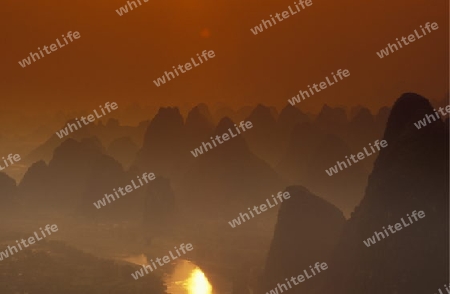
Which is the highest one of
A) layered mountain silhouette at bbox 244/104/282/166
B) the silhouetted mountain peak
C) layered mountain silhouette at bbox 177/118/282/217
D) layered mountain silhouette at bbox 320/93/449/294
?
layered mountain silhouette at bbox 244/104/282/166

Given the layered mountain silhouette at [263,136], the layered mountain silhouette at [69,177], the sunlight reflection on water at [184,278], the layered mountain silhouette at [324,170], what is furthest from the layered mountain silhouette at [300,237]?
the layered mountain silhouette at [263,136]

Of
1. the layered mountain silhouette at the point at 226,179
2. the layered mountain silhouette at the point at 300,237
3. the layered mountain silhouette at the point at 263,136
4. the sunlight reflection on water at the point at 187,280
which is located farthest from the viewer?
the layered mountain silhouette at the point at 263,136

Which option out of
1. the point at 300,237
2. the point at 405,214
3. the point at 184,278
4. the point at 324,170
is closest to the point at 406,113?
the point at 405,214

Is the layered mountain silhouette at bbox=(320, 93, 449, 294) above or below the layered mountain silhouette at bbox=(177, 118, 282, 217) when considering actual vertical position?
below

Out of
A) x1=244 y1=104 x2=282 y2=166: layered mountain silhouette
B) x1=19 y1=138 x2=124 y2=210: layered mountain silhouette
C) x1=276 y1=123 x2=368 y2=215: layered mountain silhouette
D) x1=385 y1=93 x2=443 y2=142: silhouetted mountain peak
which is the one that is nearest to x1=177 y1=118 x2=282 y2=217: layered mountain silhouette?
x1=276 y1=123 x2=368 y2=215: layered mountain silhouette

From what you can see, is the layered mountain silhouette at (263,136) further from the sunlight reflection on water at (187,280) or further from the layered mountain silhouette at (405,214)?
the layered mountain silhouette at (405,214)

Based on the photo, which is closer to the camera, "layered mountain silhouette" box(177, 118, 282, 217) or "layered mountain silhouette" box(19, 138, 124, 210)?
"layered mountain silhouette" box(19, 138, 124, 210)

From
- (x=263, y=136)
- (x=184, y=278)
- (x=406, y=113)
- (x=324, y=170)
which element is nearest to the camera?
(x=406, y=113)

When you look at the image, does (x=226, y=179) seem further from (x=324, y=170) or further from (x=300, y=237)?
(x=300, y=237)

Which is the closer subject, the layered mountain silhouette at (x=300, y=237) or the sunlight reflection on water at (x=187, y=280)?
the layered mountain silhouette at (x=300, y=237)

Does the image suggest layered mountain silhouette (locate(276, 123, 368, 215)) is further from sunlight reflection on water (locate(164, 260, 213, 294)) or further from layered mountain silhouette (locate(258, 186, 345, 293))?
layered mountain silhouette (locate(258, 186, 345, 293))

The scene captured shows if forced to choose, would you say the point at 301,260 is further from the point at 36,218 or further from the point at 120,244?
the point at 36,218
